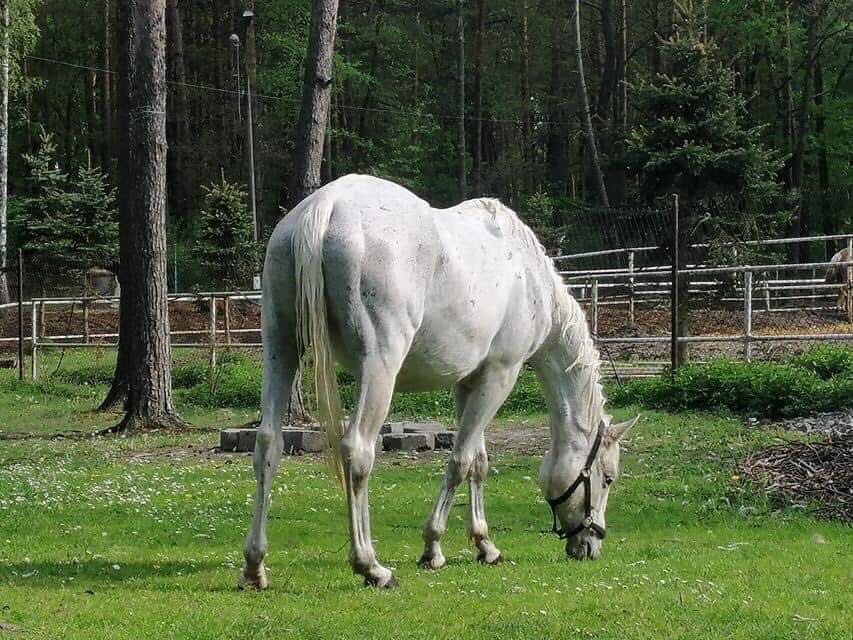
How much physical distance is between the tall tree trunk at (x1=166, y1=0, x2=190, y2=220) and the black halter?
3447 cm

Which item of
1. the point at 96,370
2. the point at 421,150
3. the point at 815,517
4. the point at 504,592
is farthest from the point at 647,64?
the point at 504,592

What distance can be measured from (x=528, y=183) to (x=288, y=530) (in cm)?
3752

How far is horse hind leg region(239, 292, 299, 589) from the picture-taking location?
5773 mm

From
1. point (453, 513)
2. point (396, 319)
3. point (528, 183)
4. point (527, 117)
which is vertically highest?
point (527, 117)

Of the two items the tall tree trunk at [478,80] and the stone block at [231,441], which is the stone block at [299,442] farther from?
the tall tree trunk at [478,80]

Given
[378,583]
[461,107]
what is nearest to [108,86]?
[461,107]

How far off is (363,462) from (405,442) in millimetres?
6465

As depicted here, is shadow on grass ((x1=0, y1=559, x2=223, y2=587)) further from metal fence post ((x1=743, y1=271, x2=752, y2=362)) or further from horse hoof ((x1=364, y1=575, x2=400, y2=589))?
metal fence post ((x1=743, y1=271, x2=752, y2=362))

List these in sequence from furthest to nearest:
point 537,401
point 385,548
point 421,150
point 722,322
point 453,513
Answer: point 421,150, point 722,322, point 537,401, point 453,513, point 385,548

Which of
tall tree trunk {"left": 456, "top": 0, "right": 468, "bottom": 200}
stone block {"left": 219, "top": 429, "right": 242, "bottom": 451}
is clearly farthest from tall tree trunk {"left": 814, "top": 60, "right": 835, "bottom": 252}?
stone block {"left": 219, "top": 429, "right": 242, "bottom": 451}

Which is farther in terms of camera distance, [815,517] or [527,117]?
[527,117]

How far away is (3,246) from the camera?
103ft

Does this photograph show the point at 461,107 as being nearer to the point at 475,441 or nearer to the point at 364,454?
the point at 475,441

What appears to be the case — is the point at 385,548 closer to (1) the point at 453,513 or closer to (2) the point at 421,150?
(1) the point at 453,513
